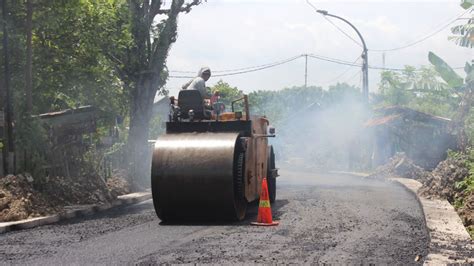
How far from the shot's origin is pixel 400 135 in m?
34.4

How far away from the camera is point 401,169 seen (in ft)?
96.7

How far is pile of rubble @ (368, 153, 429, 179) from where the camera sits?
28250mm

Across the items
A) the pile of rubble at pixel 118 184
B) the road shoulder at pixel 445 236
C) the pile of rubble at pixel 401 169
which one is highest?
the road shoulder at pixel 445 236

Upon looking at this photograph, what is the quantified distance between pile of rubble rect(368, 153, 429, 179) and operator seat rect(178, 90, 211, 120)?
1755 centimetres

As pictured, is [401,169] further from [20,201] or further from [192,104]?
[20,201]

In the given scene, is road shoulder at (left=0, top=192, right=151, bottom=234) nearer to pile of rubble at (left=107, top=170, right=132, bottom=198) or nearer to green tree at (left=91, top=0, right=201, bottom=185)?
pile of rubble at (left=107, top=170, right=132, bottom=198)

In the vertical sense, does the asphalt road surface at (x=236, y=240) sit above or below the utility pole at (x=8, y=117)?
below

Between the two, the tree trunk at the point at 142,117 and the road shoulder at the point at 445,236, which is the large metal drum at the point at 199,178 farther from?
the tree trunk at the point at 142,117

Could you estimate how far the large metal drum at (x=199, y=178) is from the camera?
1062 cm

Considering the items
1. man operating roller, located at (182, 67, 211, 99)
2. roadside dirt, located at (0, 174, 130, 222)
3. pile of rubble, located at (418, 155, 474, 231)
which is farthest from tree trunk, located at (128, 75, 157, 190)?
man operating roller, located at (182, 67, 211, 99)

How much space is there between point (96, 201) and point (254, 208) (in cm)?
436

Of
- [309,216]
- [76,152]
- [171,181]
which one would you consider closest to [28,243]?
[171,181]

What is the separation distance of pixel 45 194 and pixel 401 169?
19061mm

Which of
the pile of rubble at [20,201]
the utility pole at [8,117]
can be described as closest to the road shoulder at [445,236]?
the pile of rubble at [20,201]
